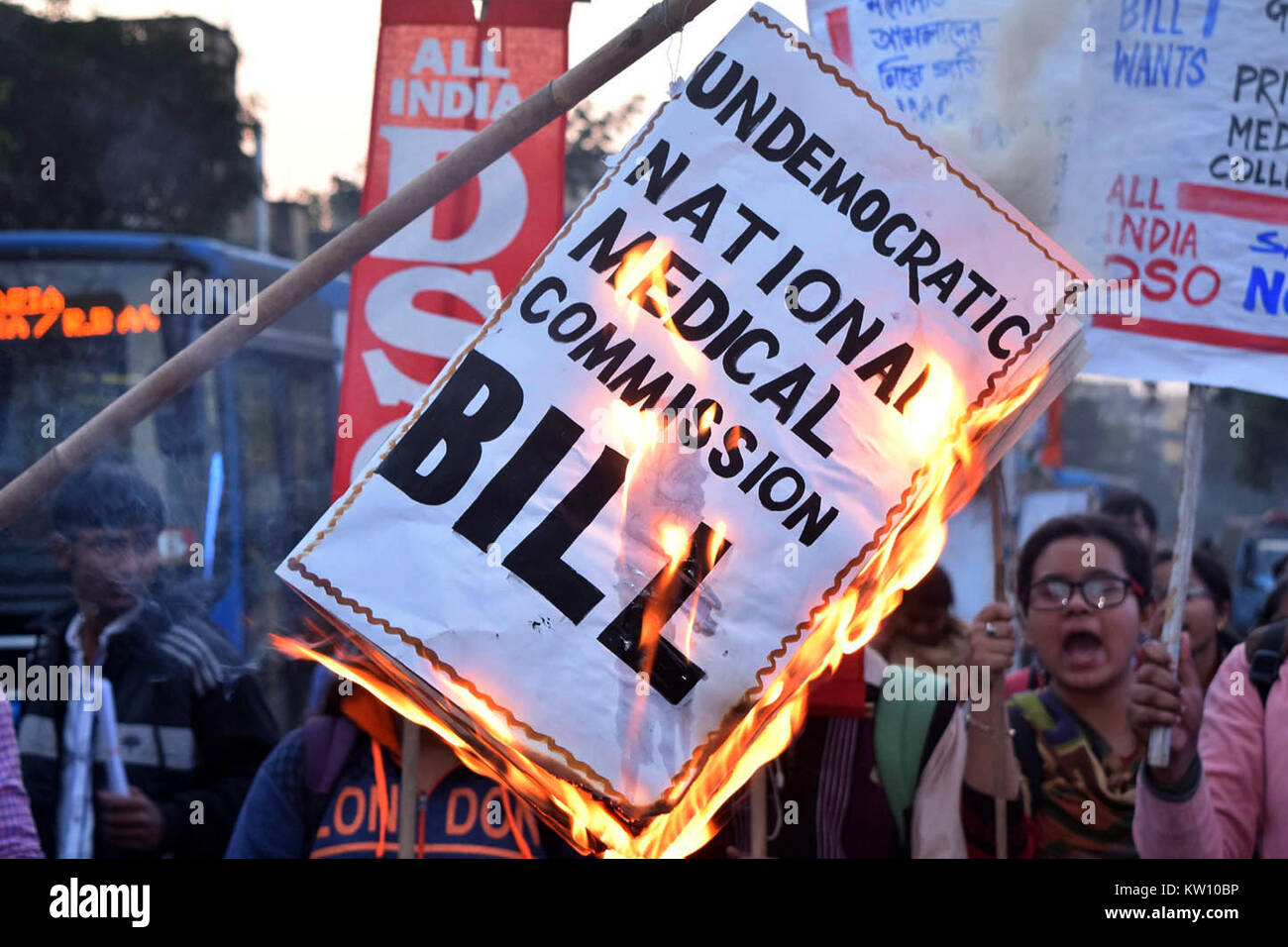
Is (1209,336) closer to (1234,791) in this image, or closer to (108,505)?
(1234,791)

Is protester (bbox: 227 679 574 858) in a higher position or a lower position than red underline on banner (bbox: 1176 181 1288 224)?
lower

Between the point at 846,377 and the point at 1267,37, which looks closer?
the point at 846,377

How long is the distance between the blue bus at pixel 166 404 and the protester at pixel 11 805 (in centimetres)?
371

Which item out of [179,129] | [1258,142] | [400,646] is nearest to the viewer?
[400,646]

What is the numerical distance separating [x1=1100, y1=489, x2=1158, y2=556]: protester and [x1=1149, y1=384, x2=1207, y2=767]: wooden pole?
7.67 ft

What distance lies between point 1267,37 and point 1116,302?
713 mm

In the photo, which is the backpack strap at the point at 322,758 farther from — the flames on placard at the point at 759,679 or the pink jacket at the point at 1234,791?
the pink jacket at the point at 1234,791

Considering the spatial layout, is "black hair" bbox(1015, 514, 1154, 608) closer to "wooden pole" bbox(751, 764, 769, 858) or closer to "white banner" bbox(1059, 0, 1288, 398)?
"white banner" bbox(1059, 0, 1288, 398)

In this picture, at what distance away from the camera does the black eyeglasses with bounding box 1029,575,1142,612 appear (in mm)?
3166
